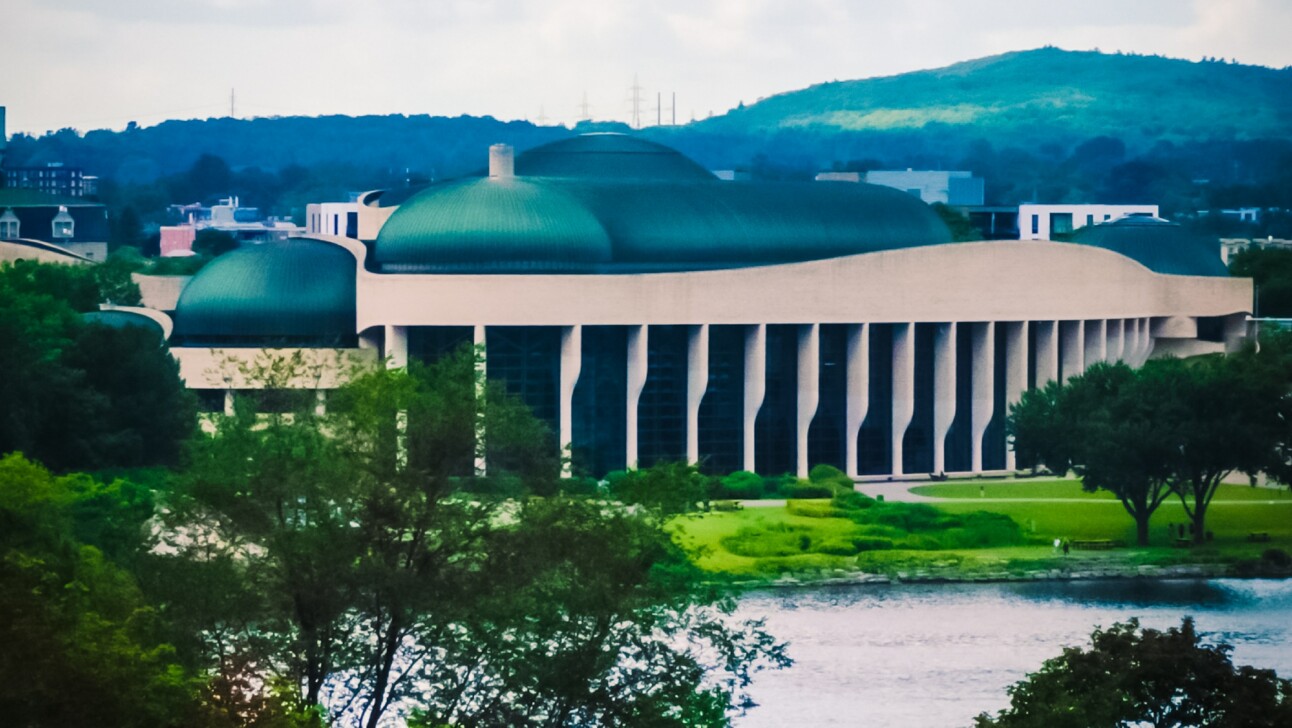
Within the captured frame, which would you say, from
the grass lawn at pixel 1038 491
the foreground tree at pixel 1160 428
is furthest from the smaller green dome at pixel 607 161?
the foreground tree at pixel 1160 428

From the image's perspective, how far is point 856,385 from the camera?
342 ft

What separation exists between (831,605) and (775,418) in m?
29.4

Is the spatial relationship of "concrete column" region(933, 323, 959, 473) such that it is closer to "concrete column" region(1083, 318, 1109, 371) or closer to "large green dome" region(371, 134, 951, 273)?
"large green dome" region(371, 134, 951, 273)

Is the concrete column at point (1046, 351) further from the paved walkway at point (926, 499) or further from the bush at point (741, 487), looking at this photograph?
the bush at point (741, 487)

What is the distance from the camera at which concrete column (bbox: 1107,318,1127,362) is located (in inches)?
4434

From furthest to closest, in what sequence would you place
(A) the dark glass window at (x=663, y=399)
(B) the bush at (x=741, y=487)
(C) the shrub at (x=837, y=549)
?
(A) the dark glass window at (x=663, y=399), (B) the bush at (x=741, y=487), (C) the shrub at (x=837, y=549)

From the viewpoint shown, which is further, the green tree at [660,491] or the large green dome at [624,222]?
the large green dome at [624,222]

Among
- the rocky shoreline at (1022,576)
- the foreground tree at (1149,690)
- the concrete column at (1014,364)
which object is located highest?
the concrete column at (1014,364)

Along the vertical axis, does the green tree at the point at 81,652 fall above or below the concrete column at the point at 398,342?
below

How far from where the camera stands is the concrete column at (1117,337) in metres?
113

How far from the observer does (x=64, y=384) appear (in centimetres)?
8044

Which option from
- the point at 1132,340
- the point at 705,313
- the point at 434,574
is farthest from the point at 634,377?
the point at 434,574

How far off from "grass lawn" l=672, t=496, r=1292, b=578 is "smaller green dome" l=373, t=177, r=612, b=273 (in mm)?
14970

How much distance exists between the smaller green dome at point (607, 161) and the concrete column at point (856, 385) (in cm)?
1433
